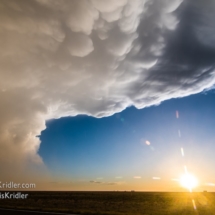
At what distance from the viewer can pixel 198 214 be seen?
1925 cm

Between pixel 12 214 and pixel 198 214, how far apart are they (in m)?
15.8

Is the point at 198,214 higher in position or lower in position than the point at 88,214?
lower

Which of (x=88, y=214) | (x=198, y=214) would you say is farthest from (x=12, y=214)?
(x=198, y=214)

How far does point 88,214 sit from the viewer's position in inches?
630

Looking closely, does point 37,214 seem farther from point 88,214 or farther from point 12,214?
point 88,214

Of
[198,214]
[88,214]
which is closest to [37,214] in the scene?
[88,214]

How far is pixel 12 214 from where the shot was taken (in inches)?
647

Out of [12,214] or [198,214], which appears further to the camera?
[198,214]

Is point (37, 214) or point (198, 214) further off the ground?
point (37, 214)

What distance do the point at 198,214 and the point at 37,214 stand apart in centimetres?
1392

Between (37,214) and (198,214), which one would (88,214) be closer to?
(37,214)

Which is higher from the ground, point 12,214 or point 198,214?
point 12,214

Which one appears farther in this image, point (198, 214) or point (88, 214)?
point (198, 214)

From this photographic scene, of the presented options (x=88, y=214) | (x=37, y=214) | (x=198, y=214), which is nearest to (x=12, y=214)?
(x=37, y=214)
